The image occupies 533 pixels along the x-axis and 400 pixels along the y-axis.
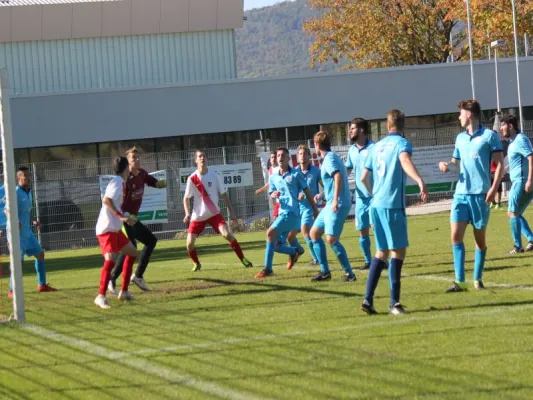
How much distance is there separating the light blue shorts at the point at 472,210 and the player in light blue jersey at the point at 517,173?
3.43m

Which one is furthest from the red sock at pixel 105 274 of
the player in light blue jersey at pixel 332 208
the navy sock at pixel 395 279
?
the navy sock at pixel 395 279

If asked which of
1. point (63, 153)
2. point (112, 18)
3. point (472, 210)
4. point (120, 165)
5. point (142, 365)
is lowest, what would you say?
point (142, 365)

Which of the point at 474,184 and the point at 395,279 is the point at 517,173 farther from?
the point at 395,279

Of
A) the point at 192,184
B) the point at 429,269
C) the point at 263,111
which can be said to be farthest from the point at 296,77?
the point at 429,269

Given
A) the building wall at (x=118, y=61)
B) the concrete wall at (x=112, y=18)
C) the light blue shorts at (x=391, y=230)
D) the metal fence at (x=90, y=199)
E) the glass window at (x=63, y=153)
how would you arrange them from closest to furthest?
the light blue shorts at (x=391, y=230)
the metal fence at (x=90, y=199)
the glass window at (x=63, y=153)
the concrete wall at (x=112, y=18)
the building wall at (x=118, y=61)

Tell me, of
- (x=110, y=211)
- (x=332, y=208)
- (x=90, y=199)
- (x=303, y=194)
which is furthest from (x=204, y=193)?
(x=90, y=199)

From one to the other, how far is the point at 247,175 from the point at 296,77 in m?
8.35

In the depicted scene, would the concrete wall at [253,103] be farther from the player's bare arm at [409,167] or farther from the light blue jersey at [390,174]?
the player's bare arm at [409,167]

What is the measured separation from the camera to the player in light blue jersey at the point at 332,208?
12797 millimetres

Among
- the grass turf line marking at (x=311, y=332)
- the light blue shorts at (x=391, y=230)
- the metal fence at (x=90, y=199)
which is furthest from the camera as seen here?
the metal fence at (x=90, y=199)

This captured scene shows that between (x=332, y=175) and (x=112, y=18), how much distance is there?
95.9 feet

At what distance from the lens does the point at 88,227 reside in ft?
97.3

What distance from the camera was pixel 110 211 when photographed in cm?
1215

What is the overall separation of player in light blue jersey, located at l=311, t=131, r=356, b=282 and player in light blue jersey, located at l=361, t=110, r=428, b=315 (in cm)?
239
